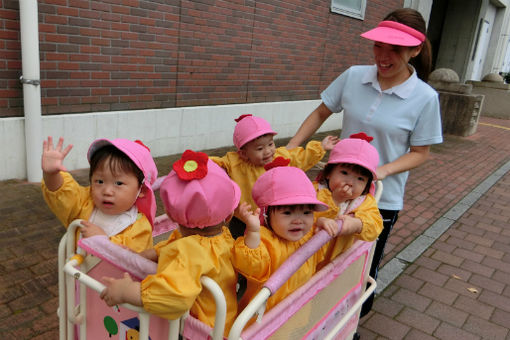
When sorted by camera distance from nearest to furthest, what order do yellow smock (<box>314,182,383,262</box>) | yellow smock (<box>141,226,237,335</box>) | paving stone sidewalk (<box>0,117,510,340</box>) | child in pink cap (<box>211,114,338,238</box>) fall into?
yellow smock (<box>141,226,237,335</box>)
yellow smock (<box>314,182,383,262</box>)
child in pink cap (<box>211,114,338,238</box>)
paving stone sidewalk (<box>0,117,510,340</box>)

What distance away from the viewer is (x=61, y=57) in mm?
5188

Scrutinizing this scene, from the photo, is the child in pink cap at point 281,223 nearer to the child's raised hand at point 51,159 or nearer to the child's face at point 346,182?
the child's face at point 346,182

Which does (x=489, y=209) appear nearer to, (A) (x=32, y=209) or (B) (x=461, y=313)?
(B) (x=461, y=313)

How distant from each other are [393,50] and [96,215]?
1.79 m

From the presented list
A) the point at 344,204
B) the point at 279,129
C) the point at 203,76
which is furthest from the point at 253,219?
the point at 279,129

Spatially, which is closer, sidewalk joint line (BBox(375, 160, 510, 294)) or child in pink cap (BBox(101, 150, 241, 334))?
child in pink cap (BBox(101, 150, 241, 334))

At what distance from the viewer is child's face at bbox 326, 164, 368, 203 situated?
2.35 metres

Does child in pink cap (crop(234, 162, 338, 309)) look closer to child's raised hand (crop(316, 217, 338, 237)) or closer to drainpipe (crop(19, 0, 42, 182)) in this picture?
child's raised hand (crop(316, 217, 338, 237))

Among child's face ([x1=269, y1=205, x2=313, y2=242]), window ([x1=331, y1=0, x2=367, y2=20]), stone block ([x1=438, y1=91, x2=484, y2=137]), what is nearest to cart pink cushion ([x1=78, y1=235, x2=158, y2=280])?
child's face ([x1=269, y1=205, x2=313, y2=242])

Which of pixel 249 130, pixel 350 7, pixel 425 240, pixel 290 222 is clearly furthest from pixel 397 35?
pixel 350 7

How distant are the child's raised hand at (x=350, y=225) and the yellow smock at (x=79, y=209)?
0.96 metres

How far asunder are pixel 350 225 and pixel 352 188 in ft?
1.09

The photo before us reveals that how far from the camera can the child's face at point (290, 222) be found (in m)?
1.88

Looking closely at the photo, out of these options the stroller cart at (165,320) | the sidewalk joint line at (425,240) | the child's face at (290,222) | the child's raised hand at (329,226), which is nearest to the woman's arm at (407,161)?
the stroller cart at (165,320)
